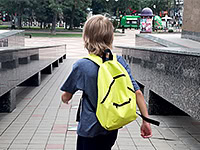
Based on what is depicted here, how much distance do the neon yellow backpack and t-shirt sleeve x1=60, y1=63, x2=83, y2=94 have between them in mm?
183

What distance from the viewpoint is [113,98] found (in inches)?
89.4

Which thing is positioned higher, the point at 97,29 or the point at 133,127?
the point at 97,29

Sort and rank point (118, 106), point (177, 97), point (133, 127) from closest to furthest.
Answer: point (118, 106)
point (177, 97)
point (133, 127)

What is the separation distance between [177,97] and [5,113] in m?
3.25

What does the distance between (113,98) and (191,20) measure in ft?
30.3

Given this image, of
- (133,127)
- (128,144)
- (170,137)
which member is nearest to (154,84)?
(133,127)

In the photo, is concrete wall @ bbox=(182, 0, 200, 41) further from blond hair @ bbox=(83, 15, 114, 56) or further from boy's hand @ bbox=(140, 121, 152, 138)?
blond hair @ bbox=(83, 15, 114, 56)

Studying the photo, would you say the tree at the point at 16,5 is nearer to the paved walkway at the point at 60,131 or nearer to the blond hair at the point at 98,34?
the paved walkway at the point at 60,131

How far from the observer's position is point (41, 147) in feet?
15.2

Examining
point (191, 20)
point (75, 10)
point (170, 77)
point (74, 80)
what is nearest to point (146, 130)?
point (74, 80)

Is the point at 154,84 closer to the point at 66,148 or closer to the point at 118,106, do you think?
the point at 66,148

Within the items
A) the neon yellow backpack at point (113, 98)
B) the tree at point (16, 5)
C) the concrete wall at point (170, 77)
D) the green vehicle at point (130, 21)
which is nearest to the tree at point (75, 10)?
the tree at point (16, 5)

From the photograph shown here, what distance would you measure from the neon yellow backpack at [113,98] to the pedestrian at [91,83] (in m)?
0.10

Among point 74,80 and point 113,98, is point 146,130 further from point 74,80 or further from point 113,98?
point 74,80
